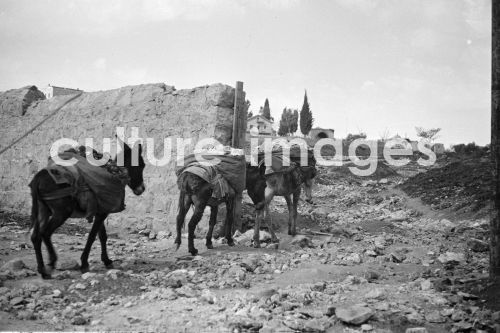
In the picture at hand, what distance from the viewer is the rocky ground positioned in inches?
147

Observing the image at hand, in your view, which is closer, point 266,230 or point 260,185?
point 260,185

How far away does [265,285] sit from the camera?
513 centimetres

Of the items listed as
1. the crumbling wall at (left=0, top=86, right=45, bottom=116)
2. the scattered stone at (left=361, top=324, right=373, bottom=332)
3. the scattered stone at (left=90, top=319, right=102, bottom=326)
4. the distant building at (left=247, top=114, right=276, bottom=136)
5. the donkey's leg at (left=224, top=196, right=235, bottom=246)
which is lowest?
the scattered stone at (left=90, top=319, right=102, bottom=326)

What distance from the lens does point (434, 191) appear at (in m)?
13.3

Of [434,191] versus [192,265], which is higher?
[434,191]

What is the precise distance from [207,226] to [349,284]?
3.25 m

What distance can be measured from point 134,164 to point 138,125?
310cm

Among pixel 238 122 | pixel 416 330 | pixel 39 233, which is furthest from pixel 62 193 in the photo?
pixel 416 330

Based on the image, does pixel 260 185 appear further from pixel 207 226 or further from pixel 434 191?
pixel 434 191

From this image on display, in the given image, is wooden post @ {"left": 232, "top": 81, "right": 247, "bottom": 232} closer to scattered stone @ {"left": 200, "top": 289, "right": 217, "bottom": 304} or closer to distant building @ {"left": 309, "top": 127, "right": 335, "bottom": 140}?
scattered stone @ {"left": 200, "top": 289, "right": 217, "bottom": 304}

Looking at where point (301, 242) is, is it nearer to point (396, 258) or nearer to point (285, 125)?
point (396, 258)

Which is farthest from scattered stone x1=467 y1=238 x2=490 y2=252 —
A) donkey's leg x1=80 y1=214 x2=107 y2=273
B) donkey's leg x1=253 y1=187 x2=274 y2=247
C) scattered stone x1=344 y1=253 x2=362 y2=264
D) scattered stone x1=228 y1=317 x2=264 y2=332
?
donkey's leg x1=80 y1=214 x2=107 y2=273

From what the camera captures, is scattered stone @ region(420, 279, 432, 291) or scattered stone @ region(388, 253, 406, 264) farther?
scattered stone @ region(388, 253, 406, 264)

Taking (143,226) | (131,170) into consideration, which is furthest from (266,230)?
(131,170)
